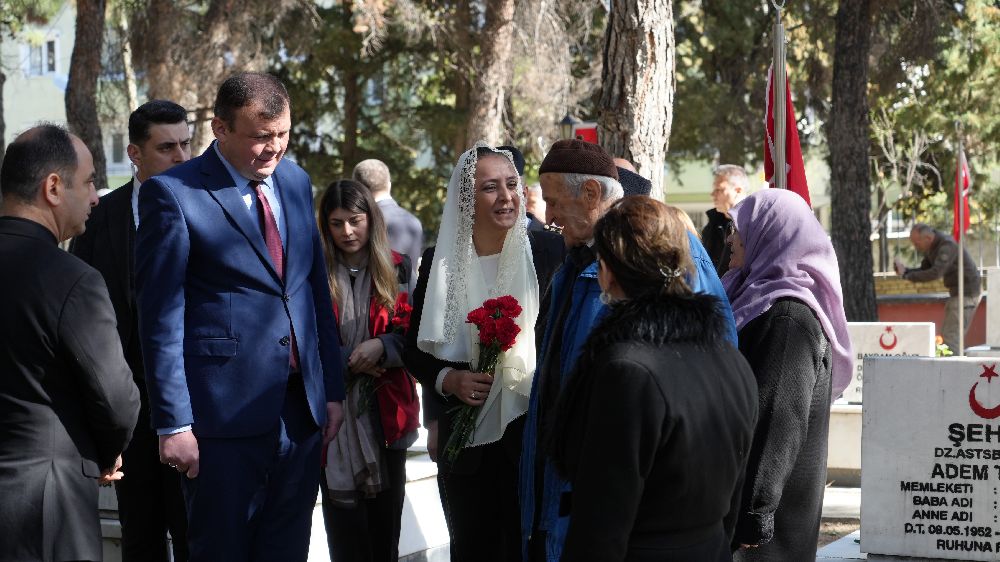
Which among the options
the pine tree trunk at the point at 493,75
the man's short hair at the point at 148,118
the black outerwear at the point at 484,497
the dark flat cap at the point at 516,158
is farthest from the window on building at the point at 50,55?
the black outerwear at the point at 484,497

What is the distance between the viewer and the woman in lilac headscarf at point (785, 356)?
4.06 m

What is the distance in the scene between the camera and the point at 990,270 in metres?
14.0

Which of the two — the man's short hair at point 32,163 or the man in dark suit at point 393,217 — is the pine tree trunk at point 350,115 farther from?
the man's short hair at point 32,163

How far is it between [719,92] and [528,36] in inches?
337

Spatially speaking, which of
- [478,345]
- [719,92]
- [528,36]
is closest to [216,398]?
[478,345]

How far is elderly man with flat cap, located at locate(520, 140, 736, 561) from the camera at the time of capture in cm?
362

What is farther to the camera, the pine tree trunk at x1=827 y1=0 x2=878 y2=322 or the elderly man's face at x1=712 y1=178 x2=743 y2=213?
the pine tree trunk at x1=827 y1=0 x2=878 y2=322

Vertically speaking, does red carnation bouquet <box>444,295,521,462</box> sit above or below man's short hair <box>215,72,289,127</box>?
below

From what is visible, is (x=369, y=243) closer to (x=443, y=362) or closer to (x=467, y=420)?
(x=443, y=362)

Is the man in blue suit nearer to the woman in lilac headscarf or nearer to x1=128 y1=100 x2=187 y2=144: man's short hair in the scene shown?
x1=128 y1=100 x2=187 y2=144: man's short hair

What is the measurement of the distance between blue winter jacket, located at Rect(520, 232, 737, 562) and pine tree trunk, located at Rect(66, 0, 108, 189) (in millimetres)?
14511

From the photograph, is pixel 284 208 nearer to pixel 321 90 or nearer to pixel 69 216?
pixel 69 216

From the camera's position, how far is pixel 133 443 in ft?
15.6

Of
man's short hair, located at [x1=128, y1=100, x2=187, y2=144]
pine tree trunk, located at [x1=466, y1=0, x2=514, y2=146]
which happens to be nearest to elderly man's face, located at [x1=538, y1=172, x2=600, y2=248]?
man's short hair, located at [x1=128, y1=100, x2=187, y2=144]
